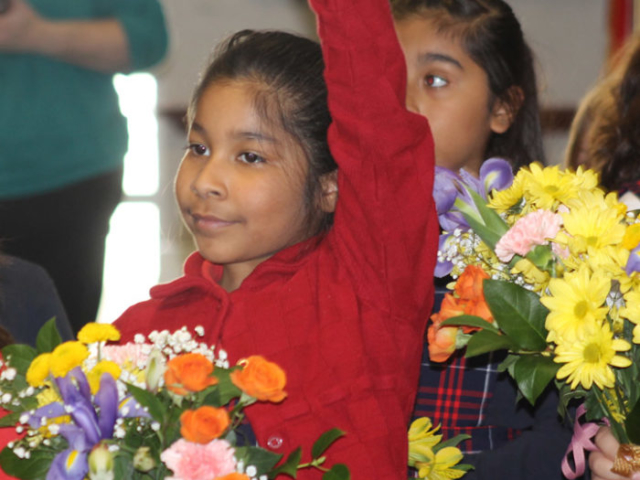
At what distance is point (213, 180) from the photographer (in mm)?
1394

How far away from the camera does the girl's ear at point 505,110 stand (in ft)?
6.18

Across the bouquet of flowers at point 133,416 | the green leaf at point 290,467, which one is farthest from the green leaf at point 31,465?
the green leaf at point 290,467

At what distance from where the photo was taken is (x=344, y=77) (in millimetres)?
1209

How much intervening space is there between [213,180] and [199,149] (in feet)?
0.31

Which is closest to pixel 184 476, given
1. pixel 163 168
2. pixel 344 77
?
pixel 344 77

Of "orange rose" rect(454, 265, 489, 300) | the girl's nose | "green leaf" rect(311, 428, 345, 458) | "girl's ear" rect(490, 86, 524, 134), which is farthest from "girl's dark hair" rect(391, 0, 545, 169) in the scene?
"green leaf" rect(311, 428, 345, 458)

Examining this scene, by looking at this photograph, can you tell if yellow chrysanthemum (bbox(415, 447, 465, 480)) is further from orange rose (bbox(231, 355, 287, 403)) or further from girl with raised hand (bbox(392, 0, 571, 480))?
orange rose (bbox(231, 355, 287, 403))

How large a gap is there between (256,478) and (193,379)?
5.1 inches

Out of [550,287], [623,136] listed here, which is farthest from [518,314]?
[623,136]

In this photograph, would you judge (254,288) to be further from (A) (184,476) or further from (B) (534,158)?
(B) (534,158)

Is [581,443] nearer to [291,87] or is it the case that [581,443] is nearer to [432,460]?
[432,460]

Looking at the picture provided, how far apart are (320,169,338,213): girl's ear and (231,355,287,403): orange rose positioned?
0.60 metres

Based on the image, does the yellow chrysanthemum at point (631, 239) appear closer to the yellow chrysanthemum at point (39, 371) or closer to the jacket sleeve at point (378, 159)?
the jacket sleeve at point (378, 159)

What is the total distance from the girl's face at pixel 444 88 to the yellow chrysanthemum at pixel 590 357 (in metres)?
0.78
